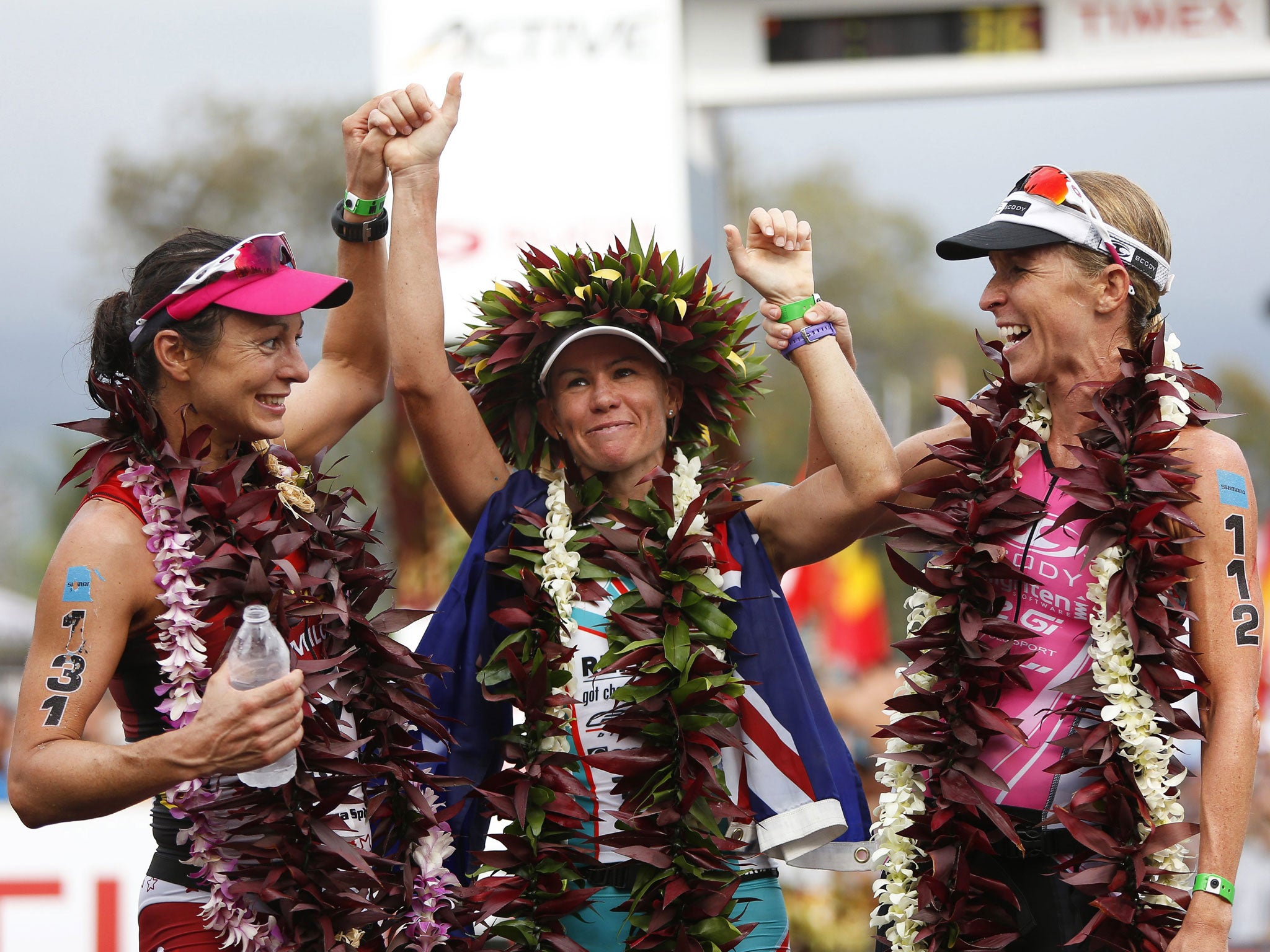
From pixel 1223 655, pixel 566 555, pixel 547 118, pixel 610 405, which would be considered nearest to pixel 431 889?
pixel 566 555

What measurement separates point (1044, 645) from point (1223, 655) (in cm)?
39

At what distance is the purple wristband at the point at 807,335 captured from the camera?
3418mm

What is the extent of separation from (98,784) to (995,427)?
218 centimetres

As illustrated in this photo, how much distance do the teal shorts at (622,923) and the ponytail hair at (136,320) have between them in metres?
1.59

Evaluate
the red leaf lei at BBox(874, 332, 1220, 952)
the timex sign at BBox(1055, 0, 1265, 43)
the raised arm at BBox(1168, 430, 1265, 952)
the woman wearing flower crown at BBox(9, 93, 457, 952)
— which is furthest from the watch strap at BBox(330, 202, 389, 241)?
the timex sign at BBox(1055, 0, 1265, 43)

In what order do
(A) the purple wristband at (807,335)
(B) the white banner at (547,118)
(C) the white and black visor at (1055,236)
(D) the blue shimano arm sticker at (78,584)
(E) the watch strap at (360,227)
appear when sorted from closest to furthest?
(D) the blue shimano arm sticker at (78,584) < (C) the white and black visor at (1055,236) < (A) the purple wristband at (807,335) < (E) the watch strap at (360,227) < (B) the white banner at (547,118)

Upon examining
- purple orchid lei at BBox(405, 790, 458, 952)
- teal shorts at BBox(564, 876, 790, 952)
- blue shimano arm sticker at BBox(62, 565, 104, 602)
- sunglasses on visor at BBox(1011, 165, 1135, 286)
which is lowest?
teal shorts at BBox(564, 876, 790, 952)

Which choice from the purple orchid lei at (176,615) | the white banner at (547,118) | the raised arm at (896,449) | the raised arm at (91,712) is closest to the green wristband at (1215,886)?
the raised arm at (896,449)

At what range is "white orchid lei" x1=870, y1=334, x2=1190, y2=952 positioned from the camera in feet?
9.77

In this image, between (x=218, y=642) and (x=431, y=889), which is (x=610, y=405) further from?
(x=431, y=889)

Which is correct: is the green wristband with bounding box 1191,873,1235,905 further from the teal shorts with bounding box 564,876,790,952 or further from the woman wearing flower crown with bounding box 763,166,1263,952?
the teal shorts with bounding box 564,876,790,952

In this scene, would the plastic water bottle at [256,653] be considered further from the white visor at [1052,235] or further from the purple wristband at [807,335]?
the white visor at [1052,235]

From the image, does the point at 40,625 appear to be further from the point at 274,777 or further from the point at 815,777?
the point at 815,777

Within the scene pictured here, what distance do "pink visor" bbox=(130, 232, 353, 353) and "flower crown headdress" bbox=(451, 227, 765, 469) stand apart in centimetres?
51
